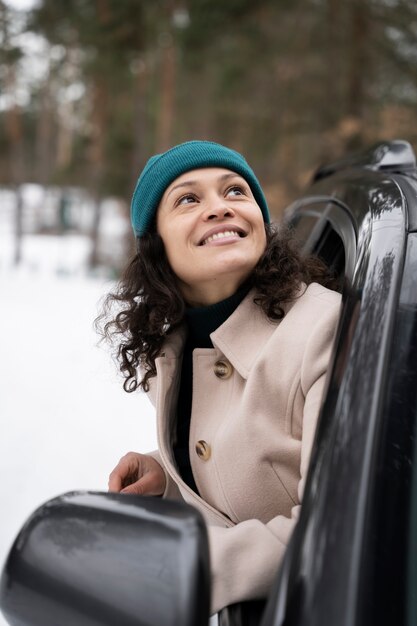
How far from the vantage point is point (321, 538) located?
85 centimetres

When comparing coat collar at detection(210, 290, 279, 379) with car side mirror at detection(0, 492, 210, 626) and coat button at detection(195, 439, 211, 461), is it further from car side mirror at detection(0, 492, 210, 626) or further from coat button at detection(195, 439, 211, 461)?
car side mirror at detection(0, 492, 210, 626)

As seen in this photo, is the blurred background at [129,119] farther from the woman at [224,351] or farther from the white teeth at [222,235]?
the white teeth at [222,235]

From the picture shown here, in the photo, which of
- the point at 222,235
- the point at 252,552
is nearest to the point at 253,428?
the point at 252,552

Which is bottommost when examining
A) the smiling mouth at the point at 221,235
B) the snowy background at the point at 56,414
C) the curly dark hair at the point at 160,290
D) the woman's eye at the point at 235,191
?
the snowy background at the point at 56,414

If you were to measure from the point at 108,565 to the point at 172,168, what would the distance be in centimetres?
120

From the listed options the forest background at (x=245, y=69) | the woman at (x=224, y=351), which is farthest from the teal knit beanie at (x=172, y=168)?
the forest background at (x=245, y=69)

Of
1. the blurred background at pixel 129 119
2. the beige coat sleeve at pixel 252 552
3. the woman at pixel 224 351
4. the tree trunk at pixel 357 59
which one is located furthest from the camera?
the tree trunk at pixel 357 59

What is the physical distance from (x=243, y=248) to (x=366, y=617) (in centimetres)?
109

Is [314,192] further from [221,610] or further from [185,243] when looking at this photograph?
[221,610]

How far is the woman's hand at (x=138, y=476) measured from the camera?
6.11 feet

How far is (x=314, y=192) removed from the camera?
9.39 feet

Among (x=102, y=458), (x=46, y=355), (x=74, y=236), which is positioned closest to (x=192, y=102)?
(x=74, y=236)

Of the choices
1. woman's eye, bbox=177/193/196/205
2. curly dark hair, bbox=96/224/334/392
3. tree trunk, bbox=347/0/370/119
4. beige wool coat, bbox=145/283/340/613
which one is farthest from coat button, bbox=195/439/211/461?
tree trunk, bbox=347/0/370/119

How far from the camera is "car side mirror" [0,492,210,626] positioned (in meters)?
0.84
